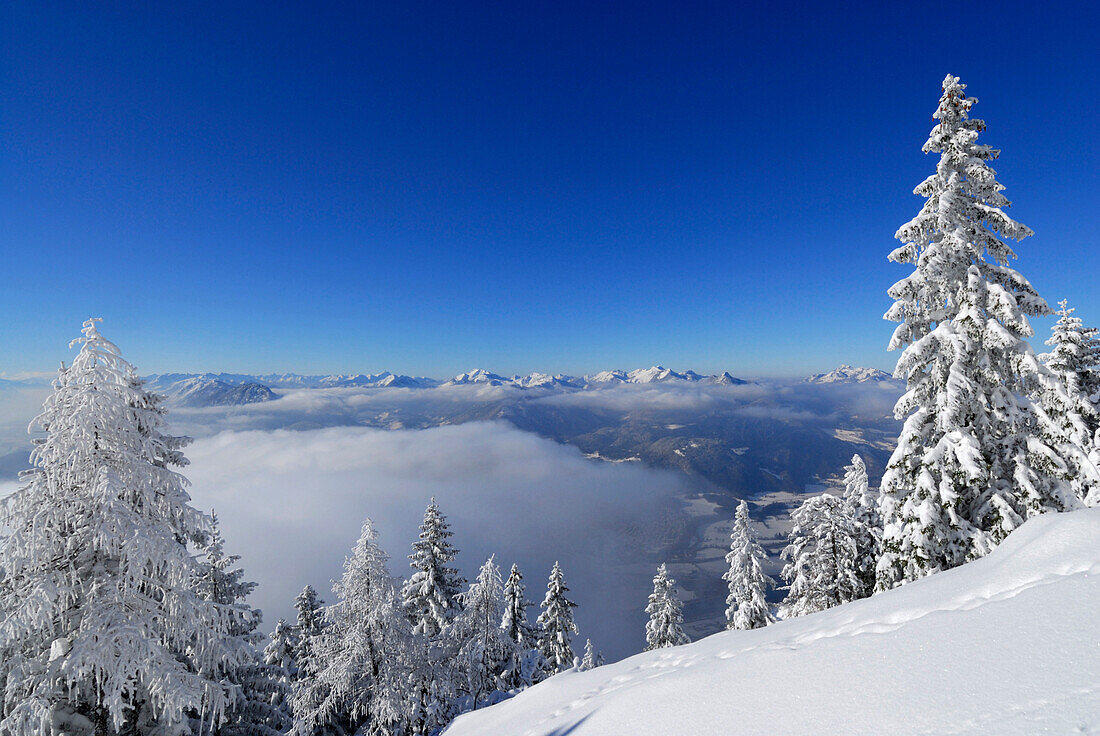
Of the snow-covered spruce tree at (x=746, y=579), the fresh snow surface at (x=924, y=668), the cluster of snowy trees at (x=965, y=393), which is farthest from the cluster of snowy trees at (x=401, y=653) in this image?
the cluster of snowy trees at (x=965, y=393)

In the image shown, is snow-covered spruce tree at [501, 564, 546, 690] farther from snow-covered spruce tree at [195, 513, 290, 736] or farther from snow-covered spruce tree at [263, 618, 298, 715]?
snow-covered spruce tree at [263, 618, 298, 715]

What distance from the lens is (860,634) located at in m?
4.95

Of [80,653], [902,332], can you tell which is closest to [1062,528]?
[902,332]

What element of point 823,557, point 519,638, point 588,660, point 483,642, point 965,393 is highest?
point 965,393

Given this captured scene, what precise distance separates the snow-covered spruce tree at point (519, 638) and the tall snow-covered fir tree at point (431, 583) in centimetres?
364

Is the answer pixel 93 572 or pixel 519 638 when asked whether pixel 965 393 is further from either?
pixel 519 638

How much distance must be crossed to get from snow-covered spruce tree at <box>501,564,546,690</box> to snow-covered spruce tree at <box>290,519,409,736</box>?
7.19 meters

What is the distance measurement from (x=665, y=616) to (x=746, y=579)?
7.13m

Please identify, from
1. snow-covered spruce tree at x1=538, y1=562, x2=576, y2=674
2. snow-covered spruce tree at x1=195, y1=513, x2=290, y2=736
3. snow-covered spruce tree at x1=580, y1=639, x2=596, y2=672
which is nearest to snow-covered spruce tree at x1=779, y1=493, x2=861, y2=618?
snow-covered spruce tree at x1=580, y1=639, x2=596, y2=672

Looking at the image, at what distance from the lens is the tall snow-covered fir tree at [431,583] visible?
25364 mm

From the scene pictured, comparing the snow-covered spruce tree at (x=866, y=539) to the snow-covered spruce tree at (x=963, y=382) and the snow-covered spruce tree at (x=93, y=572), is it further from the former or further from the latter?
the snow-covered spruce tree at (x=93, y=572)

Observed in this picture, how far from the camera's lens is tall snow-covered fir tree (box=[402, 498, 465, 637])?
25.4 m

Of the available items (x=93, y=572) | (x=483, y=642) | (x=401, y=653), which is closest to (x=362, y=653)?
(x=401, y=653)

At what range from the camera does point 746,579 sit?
1091 inches
